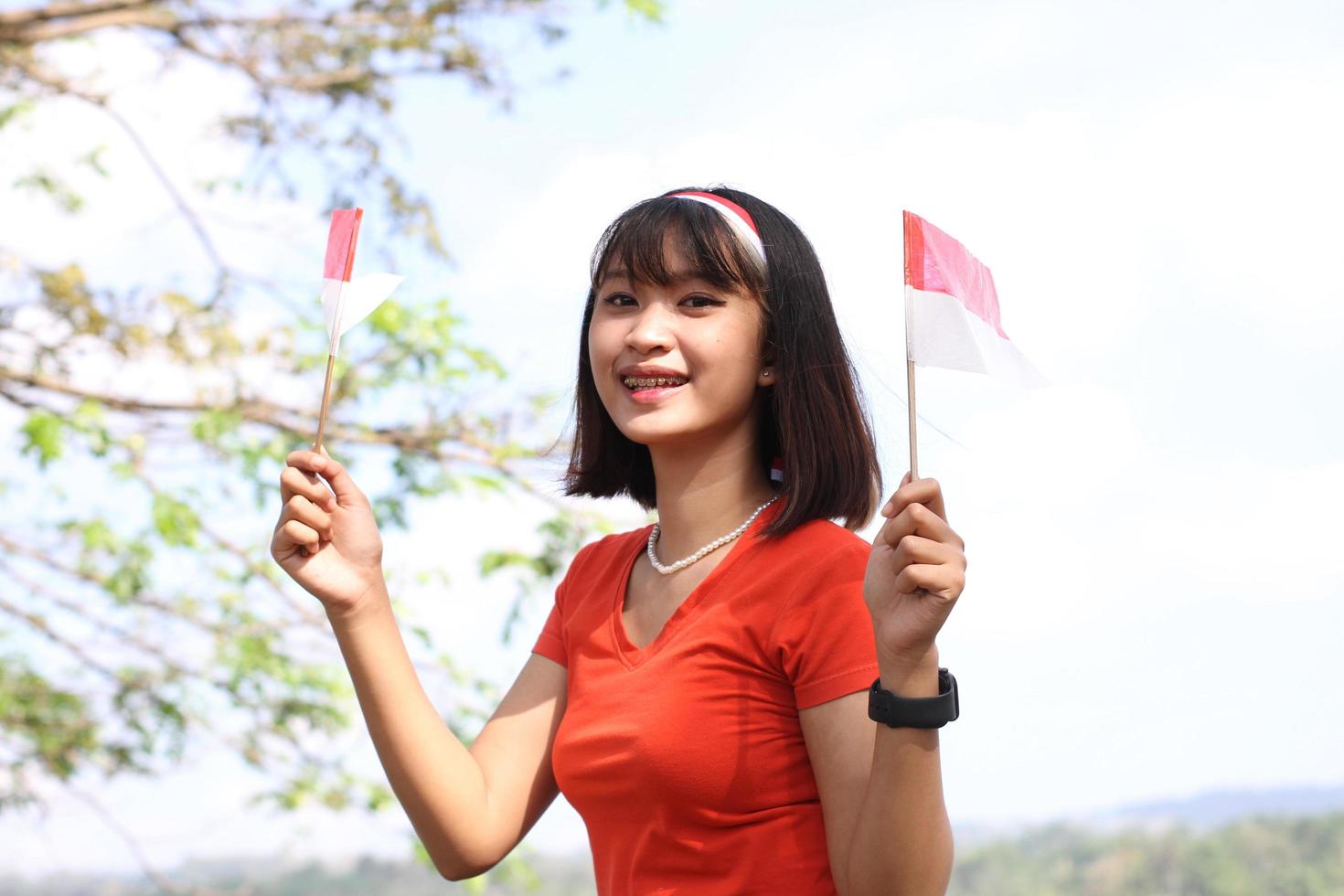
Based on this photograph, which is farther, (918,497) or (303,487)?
(303,487)

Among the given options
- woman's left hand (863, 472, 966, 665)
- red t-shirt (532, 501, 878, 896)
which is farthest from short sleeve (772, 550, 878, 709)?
woman's left hand (863, 472, 966, 665)

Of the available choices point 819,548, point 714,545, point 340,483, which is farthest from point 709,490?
point 340,483

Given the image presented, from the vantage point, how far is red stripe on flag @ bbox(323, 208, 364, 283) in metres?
1.49

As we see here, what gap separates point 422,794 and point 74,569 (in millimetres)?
3350

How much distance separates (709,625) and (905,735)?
0.27 metres

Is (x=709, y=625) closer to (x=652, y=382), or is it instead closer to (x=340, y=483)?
(x=652, y=382)

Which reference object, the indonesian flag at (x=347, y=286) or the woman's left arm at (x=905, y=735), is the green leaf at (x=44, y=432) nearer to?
the indonesian flag at (x=347, y=286)

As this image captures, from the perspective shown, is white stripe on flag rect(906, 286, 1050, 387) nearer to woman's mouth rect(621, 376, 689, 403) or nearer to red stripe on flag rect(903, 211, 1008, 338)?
red stripe on flag rect(903, 211, 1008, 338)

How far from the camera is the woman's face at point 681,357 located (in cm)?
140

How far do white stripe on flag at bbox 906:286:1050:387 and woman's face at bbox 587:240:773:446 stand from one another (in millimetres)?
211

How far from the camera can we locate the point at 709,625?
1.33m

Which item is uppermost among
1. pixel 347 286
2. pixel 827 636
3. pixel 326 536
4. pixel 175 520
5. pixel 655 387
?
pixel 347 286

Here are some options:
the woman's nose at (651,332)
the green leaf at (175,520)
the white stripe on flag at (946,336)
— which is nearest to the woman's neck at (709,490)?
the woman's nose at (651,332)

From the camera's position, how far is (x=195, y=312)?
168 inches
